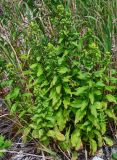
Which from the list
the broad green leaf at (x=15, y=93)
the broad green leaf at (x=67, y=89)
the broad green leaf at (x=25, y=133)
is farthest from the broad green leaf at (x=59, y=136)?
the broad green leaf at (x=15, y=93)

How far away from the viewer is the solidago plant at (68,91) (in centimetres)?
331

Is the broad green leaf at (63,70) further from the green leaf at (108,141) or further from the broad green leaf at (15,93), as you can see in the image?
the green leaf at (108,141)

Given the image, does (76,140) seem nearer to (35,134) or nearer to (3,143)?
(35,134)

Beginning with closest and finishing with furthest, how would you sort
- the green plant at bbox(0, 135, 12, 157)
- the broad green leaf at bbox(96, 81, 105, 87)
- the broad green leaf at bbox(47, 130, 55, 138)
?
the broad green leaf at bbox(96, 81, 105, 87) < the broad green leaf at bbox(47, 130, 55, 138) < the green plant at bbox(0, 135, 12, 157)

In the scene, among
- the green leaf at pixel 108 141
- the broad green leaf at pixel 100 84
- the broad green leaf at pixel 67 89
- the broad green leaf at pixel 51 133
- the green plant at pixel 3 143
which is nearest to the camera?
the broad green leaf at pixel 100 84

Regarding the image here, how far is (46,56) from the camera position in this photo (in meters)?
3.46

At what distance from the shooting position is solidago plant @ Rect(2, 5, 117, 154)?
3307mm

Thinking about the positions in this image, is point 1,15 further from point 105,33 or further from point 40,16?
point 105,33

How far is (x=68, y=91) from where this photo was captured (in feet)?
11.1

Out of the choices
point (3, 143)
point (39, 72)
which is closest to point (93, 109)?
point (39, 72)

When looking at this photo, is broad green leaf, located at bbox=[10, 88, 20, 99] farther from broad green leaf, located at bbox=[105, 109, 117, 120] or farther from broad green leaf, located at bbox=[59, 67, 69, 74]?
broad green leaf, located at bbox=[105, 109, 117, 120]

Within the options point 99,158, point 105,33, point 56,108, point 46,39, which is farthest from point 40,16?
point 99,158

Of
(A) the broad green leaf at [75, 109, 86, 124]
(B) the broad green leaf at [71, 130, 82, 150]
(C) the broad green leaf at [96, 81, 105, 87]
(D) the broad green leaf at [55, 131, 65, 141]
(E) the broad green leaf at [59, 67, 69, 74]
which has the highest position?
(E) the broad green leaf at [59, 67, 69, 74]

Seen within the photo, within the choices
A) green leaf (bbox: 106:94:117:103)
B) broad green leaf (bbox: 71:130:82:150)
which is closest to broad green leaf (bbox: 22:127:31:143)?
broad green leaf (bbox: 71:130:82:150)
